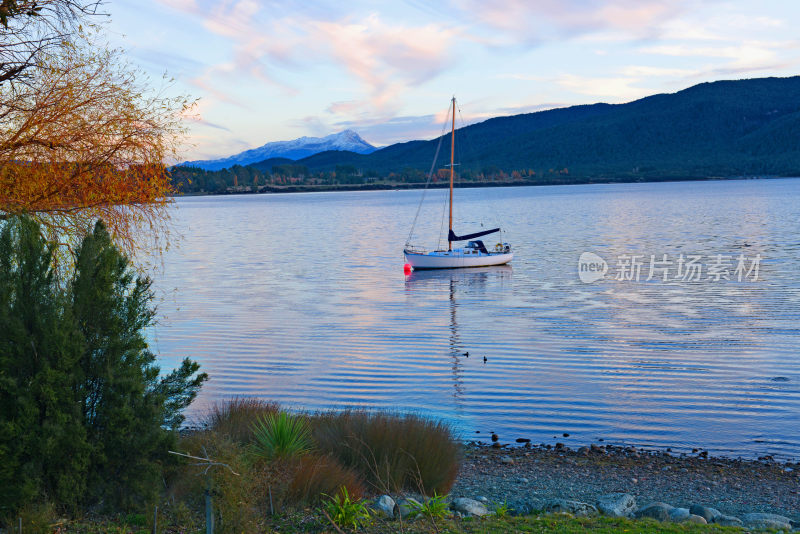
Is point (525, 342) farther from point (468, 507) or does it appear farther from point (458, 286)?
point (458, 286)

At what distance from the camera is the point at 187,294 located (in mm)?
37281

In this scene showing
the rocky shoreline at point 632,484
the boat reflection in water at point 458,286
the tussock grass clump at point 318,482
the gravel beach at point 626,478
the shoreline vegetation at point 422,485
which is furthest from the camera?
the boat reflection in water at point 458,286

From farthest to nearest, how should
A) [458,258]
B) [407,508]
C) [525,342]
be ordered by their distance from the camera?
[458,258], [525,342], [407,508]

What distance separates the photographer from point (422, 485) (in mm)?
9258

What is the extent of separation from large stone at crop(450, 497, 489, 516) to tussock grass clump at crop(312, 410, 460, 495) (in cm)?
89

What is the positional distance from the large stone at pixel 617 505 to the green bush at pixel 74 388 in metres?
5.28

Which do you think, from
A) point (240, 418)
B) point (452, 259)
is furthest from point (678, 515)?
point (452, 259)

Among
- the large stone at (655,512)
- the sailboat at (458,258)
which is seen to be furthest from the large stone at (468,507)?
the sailboat at (458,258)

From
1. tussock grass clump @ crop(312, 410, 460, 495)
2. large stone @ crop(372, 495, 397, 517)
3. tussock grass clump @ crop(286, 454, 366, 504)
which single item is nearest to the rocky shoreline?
tussock grass clump @ crop(312, 410, 460, 495)

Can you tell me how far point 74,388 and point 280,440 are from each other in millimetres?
2577

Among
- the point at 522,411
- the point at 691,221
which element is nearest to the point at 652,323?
the point at 522,411

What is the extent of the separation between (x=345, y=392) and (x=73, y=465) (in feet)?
34.8

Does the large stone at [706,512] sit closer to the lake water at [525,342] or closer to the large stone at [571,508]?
the large stone at [571,508]

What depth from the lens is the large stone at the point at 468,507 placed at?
8.08 metres
